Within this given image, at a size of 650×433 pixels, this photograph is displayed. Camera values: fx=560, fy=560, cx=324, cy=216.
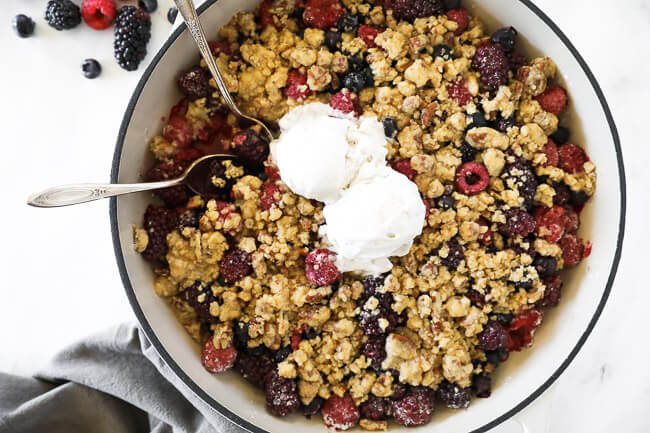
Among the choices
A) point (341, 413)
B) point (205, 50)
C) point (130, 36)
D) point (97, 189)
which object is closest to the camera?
point (97, 189)

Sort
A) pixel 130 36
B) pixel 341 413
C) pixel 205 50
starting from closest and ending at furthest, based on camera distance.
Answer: pixel 205 50 < pixel 341 413 < pixel 130 36

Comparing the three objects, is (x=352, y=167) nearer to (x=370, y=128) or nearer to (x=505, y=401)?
(x=370, y=128)

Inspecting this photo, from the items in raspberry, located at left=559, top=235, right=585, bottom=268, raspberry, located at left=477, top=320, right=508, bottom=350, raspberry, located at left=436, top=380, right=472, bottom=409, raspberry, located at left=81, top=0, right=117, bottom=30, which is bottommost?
raspberry, located at left=436, top=380, right=472, bottom=409

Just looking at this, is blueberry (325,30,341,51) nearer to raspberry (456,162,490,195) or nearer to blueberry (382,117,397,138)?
blueberry (382,117,397,138)

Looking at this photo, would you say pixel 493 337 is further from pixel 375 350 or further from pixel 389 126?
pixel 389 126

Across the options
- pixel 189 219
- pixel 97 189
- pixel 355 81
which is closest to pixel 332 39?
pixel 355 81

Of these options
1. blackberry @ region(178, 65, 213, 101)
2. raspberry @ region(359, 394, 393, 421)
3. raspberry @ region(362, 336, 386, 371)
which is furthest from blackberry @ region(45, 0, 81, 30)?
raspberry @ region(359, 394, 393, 421)
